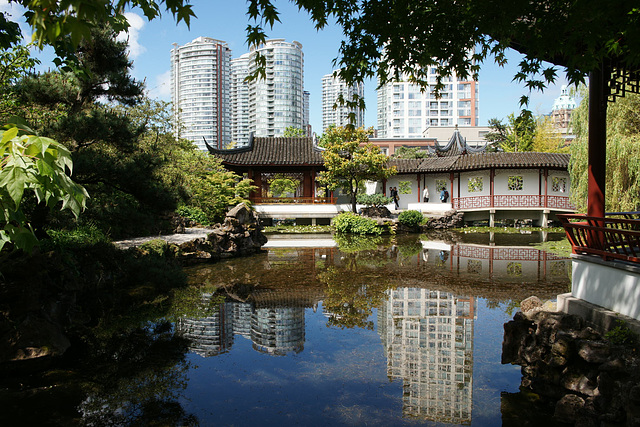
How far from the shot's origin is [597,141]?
5.45 m

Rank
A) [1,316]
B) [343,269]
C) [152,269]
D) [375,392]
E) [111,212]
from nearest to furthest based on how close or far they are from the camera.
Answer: [375,392] → [1,316] → [152,269] → [111,212] → [343,269]

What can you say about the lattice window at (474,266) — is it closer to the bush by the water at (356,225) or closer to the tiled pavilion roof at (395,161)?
the bush by the water at (356,225)

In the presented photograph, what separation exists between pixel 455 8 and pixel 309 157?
68.3ft

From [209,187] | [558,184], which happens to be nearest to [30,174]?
[209,187]

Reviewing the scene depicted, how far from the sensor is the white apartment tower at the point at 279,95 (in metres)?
64.1

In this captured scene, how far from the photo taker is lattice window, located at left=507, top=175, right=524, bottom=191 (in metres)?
22.7

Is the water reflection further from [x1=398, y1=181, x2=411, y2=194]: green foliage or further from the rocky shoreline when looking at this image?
[x1=398, y1=181, x2=411, y2=194]: green foliage

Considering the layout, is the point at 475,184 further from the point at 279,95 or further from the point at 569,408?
the point at 279,95

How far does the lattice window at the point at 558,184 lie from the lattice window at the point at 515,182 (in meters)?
1.54

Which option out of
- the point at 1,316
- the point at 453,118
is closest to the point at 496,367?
the point at 1,316

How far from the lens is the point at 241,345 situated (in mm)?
5738

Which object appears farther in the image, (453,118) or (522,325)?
(453,118)

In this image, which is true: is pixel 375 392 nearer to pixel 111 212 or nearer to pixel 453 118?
pixel 111 212

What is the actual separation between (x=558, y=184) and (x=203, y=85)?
5348cm
